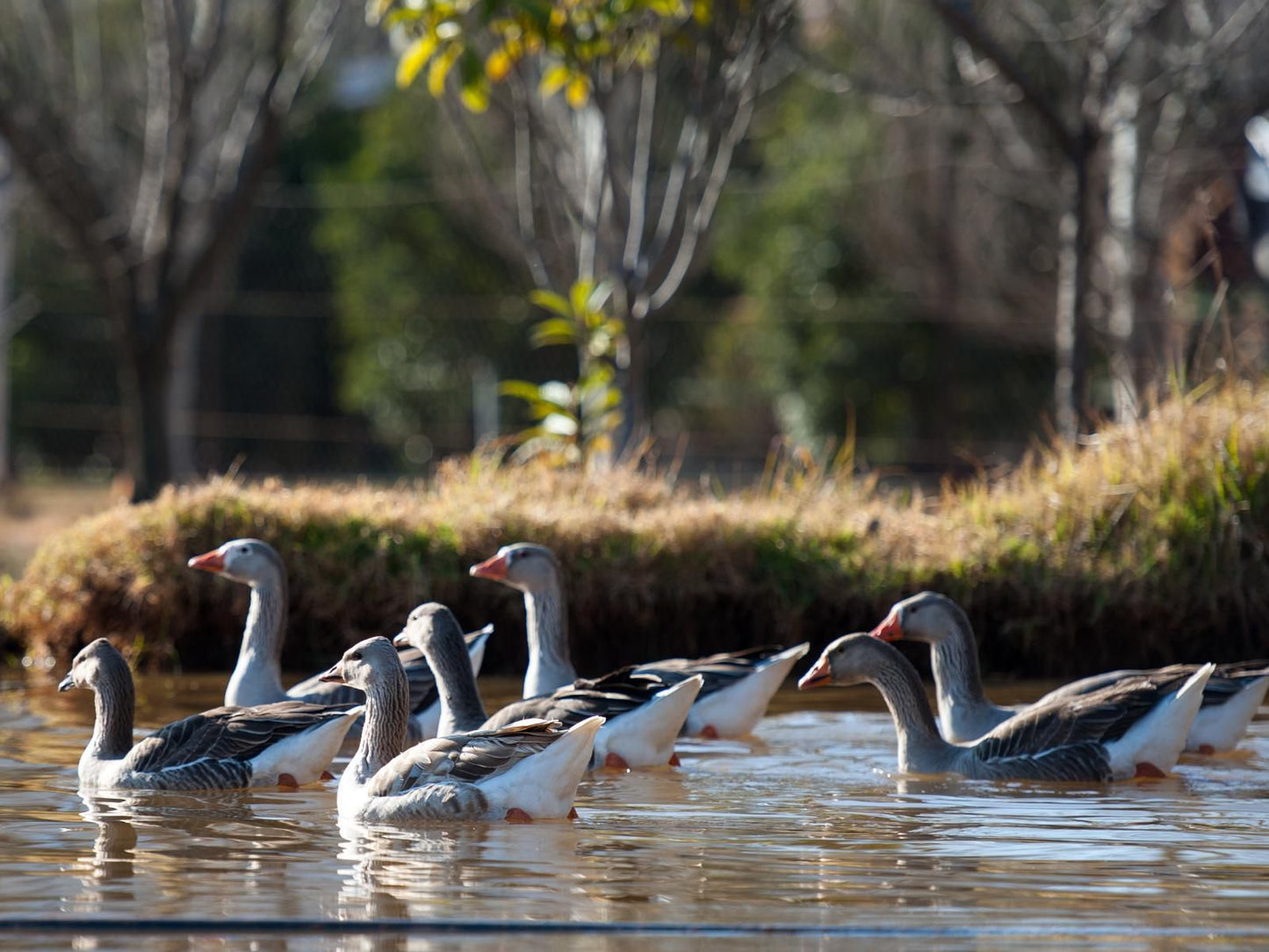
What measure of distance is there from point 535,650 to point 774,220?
1491 centimetres

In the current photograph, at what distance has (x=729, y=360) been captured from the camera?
23156 mm

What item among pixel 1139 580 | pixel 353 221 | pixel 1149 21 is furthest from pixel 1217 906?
pixel 353 221

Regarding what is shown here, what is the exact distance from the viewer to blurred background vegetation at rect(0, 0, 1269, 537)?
13008 mm

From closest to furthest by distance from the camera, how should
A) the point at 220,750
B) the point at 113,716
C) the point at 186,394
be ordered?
1. the point at 220,750
2. the point at 113,716
3. the point at 186,394

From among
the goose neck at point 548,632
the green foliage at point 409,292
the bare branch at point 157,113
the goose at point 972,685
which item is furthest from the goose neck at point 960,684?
the green foliage at point 409,292

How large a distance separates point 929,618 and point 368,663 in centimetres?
283

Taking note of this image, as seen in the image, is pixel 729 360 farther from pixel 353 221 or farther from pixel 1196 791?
pixel 1196 791

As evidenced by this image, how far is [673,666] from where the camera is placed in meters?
8.40

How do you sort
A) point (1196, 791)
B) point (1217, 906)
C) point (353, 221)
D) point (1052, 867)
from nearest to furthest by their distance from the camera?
1. point (1217, 906)
2. point (1052, 867)
3. point (1196, 791)
4. point (353, 221)

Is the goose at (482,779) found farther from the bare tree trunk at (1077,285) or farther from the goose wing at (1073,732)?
the bare tree trunk at (1077,285)

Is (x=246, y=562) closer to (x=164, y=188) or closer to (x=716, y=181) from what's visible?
(x=716, y=181)

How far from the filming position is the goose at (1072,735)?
23.8 ft

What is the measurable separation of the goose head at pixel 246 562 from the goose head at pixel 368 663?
193 centimetres

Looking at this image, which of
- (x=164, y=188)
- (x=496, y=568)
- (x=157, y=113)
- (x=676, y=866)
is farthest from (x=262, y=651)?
(x=157, y=113)
